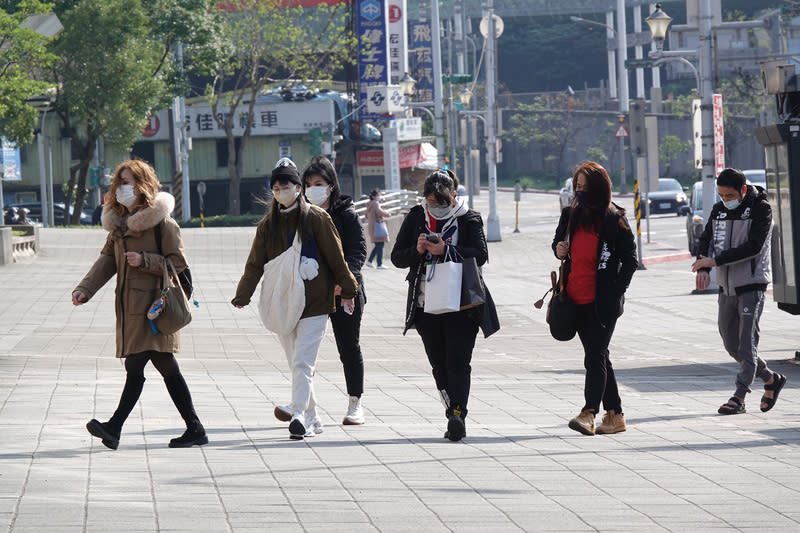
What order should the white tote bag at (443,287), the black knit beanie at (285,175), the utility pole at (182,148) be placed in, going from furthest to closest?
the utility pole at (182,148), the white tote bag at (443,287), the black knit beanie at (285,175)

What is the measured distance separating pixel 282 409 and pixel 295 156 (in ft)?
168

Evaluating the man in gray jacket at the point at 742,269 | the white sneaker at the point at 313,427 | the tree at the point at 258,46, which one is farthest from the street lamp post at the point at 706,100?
the tree at the point at 258,46

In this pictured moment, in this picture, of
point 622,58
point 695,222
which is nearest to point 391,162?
point 695,222

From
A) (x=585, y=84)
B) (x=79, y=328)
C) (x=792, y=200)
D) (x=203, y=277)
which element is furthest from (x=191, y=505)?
(x=585, y=84)

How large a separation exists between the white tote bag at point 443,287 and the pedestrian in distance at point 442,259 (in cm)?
8

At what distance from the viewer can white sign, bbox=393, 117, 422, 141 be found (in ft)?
183

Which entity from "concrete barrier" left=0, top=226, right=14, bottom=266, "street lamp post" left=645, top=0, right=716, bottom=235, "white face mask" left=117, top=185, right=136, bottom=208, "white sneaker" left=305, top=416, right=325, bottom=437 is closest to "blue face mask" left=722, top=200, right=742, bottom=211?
"white sneaker" left=305, top=416, right=325, bottom=437

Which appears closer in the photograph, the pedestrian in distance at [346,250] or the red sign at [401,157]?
the pedestrian in distance at [346,250]

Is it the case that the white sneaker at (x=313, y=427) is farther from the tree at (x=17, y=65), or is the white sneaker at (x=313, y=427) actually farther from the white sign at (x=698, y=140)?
the tree at (x=17, y=65)

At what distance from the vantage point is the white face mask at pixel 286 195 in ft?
24.9

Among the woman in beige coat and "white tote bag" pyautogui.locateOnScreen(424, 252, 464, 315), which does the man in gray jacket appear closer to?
"white tote bag" pyautogui.locateOnScreen(424, 252, 464, 315)

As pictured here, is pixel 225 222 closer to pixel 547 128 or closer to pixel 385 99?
pixel 385 99

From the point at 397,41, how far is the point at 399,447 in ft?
150

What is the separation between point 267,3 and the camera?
50344mm
